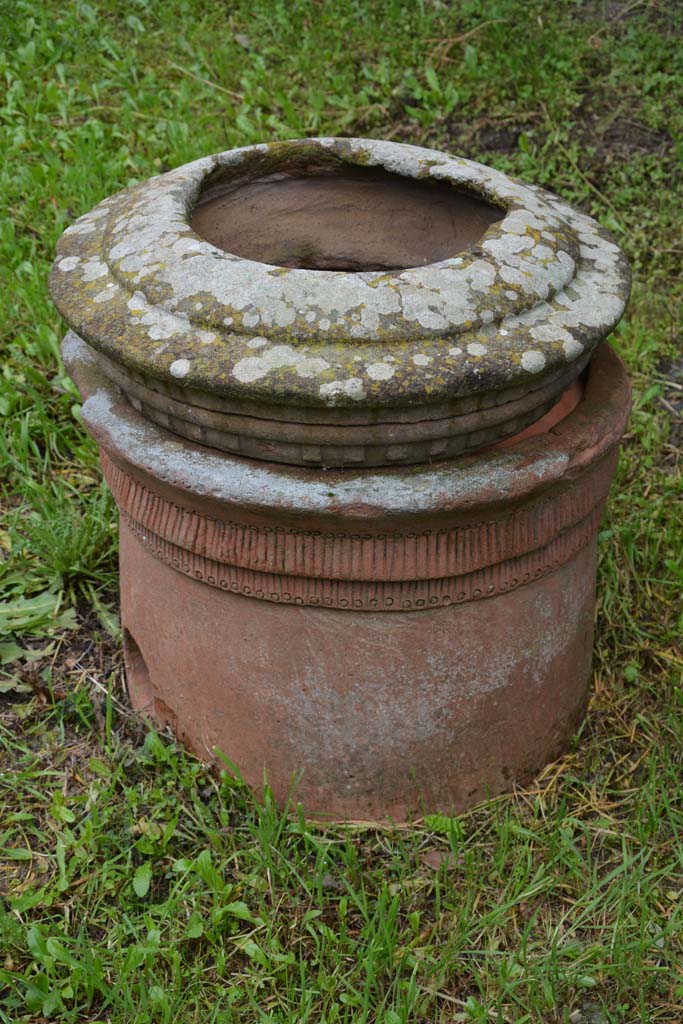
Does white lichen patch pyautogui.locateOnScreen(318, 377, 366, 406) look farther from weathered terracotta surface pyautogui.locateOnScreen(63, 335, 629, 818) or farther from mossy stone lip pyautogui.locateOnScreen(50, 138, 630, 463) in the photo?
weathered terracotta surface pyautogui.locateOnScreen(63, 335, 629, 818)

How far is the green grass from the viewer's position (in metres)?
1.93

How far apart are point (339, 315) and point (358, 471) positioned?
27cm

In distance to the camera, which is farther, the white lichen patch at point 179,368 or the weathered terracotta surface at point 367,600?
the weathered terracotta surface at point 367,600

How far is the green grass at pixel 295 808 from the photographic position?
6.33 feet

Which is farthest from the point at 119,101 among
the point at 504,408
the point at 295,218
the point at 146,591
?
the point at 504,408

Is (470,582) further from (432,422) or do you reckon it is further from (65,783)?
(65,783)

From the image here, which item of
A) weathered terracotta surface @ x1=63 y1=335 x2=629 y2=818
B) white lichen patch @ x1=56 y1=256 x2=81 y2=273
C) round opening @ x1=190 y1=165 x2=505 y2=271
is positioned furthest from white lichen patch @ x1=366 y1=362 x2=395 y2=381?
round opening @ x1=190 y1=165 x2=505 y2=271

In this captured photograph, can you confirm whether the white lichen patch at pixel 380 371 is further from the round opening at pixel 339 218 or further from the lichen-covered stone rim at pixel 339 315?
the round opening at pixel 339 218

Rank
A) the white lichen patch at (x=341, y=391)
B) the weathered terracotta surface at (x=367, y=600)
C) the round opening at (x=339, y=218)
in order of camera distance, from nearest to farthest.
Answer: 1. the white lichen patch at (x=341, y=391)
2. the weathered terracotta surface at (x=367, y=600)
3. the round opening at (x=339, y=218)

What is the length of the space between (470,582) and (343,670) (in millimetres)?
306

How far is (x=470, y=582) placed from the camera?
1.95 m

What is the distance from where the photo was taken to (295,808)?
2.21 m

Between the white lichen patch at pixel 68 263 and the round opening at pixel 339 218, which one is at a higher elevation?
the white lichen patch at pixel 68 263

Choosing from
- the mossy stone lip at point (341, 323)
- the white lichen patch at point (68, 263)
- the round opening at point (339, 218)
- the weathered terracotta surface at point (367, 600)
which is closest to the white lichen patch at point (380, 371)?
the mossy stone lip at point (341, 323)
